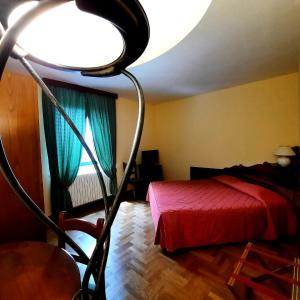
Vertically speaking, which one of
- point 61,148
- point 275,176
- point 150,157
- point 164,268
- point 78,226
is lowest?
point 164,268

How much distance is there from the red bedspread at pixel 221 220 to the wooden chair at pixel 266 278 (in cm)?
33

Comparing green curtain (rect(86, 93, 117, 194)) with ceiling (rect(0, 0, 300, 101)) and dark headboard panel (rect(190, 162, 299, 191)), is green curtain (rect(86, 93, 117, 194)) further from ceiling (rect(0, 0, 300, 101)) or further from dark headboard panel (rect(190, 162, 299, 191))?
dark headboard panel (rect(190, 162, 299, 191))

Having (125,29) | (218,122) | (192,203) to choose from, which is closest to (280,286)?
(192,203)

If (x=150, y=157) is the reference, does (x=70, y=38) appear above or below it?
above

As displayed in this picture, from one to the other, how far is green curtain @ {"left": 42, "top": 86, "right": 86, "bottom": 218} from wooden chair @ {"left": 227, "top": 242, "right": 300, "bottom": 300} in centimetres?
273

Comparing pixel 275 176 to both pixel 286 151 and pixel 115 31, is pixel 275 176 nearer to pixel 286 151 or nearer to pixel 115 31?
pixel 286 151

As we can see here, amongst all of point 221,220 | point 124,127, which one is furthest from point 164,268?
point 124,127

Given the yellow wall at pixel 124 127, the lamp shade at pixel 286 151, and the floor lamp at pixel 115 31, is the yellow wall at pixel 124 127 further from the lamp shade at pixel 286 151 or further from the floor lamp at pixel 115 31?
the floor lamp at pixel 115 31

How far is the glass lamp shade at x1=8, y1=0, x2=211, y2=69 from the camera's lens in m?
0.38

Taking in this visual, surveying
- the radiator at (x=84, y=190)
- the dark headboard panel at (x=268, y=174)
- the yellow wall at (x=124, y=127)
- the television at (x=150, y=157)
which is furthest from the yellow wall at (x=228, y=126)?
the radiator at (x=84, y=190)

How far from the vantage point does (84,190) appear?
3598mm

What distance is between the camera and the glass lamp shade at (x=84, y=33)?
0.38 meters

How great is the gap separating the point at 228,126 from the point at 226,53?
1841 mm

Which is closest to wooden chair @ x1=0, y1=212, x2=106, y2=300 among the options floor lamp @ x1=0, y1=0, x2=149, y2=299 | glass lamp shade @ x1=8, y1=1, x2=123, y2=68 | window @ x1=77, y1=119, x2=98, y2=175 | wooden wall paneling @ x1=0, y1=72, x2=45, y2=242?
floor lamp @ x1=0, y1=0, x2=149, y2=299
